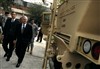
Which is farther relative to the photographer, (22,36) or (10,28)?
(10,28)

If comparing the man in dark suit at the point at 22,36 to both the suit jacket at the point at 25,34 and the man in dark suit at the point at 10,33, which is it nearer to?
the suit jacket at the point at 25,34

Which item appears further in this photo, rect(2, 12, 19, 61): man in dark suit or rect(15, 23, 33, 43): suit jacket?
rect(2, 12, 19, 61): man in dark suit

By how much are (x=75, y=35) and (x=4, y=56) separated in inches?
294

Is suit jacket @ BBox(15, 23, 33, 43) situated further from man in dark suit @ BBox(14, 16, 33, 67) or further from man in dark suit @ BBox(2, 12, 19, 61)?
man in dark suit @ BBox(2, 12, 19, 61)

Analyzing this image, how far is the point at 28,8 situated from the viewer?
2447 inches

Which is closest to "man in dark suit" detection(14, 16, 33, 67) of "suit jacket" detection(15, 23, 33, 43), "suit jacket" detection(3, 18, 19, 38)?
"suit jacket" detection(15, 23, 33, 43)

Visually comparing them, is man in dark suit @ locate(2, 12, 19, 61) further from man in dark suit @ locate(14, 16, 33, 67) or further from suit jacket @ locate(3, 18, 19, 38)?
man in dark suit @ locate(14, 16, 33, 67)

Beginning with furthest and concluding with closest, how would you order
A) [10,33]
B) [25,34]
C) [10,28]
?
[10,28] → [10,33] → [25,34]

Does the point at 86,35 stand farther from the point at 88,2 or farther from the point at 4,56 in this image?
the point at 4,56

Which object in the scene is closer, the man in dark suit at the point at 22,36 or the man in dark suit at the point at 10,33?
the man in dark suit at the point at 22,36

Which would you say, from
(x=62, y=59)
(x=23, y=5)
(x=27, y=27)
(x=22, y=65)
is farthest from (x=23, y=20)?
(x=23, y=5)

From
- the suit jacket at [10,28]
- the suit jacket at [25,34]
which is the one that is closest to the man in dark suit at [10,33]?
the suit jacket at [10,28]

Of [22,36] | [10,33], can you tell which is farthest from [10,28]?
[22,36]

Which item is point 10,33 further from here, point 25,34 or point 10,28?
point 25,34
